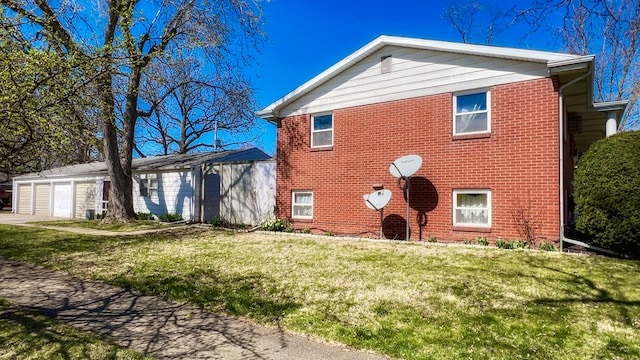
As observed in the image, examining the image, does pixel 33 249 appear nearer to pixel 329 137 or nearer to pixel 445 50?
pixel 329 137

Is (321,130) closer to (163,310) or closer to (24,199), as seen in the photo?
(163,310)

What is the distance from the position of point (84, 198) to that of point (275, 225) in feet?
50.0

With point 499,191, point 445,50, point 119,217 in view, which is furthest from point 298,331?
point 119,217

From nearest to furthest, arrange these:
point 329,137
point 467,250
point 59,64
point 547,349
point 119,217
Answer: point 547,349
point 59,64
point 467,250
point 329,137
point 119,217

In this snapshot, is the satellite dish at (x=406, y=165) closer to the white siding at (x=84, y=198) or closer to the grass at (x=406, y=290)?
the grass at (x=406, y=290)

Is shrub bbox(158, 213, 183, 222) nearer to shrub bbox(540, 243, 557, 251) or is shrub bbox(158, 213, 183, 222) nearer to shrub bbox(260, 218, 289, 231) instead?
shrub bbox(260, 218, 289, 231)

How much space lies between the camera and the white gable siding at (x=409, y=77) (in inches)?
376

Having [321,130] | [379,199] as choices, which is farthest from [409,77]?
[379,199]

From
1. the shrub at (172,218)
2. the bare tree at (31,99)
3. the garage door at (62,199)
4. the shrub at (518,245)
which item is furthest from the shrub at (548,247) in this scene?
the garage door at (62,199)

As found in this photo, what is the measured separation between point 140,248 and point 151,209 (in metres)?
9.55

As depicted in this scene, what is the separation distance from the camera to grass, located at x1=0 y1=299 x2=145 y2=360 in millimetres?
3701

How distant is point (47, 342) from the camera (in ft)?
13.2

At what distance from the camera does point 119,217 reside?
16.1 m

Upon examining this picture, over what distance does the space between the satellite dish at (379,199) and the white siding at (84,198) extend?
698 inches
